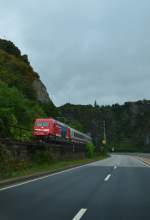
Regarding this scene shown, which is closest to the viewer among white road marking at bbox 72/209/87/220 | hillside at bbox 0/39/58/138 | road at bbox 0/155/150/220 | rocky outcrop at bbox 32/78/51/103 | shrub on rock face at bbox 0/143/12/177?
white road marking at bbox 72/209/87/220

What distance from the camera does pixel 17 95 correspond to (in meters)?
48.7

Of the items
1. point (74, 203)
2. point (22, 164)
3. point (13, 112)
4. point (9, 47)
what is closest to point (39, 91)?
point (9, 47)

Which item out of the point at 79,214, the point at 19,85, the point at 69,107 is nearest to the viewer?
the point at 79,214

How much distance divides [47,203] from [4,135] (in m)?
17.9

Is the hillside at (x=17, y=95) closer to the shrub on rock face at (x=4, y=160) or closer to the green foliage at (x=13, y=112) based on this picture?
the green foliage at (x=13, y=112)

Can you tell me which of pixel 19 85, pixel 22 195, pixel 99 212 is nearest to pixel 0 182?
pixel 22 195

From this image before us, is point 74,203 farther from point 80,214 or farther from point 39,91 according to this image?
point 39,91

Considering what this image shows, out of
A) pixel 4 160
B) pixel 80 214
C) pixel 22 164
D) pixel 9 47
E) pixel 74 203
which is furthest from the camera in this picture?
pixel 9 47

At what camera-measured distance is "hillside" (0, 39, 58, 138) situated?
3766 cm

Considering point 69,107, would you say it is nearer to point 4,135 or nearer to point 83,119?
point 83,119

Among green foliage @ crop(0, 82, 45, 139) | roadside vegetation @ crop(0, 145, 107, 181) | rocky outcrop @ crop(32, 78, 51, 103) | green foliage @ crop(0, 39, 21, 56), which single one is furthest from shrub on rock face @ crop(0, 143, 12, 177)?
green foliage @ crop(0, 39, 21, 56)

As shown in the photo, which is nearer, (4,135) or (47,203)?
(47,203)

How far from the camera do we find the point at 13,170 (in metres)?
26.8

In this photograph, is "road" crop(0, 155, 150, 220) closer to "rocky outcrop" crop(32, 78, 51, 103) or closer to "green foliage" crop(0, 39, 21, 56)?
"rocky outcrop" crop(32, 78, 51, 103)
